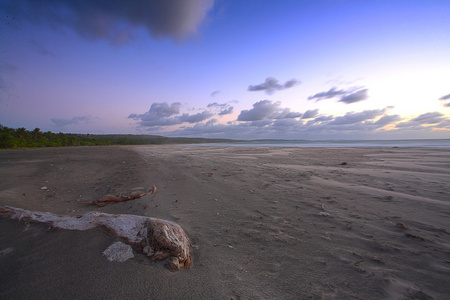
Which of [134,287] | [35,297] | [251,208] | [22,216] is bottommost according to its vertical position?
[251,208]

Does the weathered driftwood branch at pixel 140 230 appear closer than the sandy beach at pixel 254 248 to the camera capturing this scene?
No

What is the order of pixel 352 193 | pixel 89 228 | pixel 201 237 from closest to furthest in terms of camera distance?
1. pixel 89 228
2. pixel 201 237
3. pixel 352 193

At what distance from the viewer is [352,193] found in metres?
5.63

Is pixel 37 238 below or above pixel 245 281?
above

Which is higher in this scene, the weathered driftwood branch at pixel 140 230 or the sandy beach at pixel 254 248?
the weathered driftwood branch at pixel 140 230

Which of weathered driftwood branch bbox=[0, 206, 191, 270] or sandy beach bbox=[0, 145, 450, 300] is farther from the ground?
weathered driftwood branch bbox=[0, 206, 191, 270]

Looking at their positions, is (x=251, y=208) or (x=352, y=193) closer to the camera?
(x=251, y=208)

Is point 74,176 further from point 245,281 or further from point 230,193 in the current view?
point 245,281

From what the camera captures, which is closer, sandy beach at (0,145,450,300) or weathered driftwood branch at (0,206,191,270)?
sandy beach at (0,145,450,300)

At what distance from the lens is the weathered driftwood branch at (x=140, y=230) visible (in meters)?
2.34

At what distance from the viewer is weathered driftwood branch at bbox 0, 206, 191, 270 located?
234 centimetres

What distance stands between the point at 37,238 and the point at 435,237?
6153 mm

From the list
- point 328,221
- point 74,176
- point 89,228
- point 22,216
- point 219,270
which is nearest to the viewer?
point 219,270

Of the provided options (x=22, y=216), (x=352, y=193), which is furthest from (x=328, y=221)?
(x=22, y=216)
